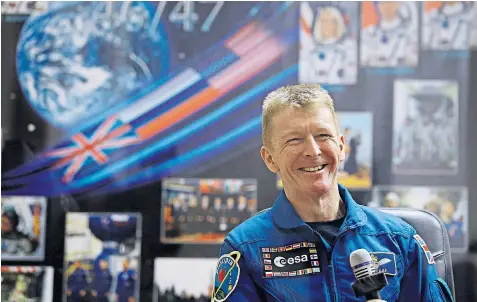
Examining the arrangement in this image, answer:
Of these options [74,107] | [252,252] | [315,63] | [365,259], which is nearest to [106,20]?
[74,107]

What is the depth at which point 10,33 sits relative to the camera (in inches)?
111

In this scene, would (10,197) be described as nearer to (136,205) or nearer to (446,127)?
(136,205)

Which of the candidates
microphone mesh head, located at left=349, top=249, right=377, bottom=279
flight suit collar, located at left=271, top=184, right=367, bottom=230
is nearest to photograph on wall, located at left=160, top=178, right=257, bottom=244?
flight suit collar, located at left=271, top=184, right=367, bottom=230

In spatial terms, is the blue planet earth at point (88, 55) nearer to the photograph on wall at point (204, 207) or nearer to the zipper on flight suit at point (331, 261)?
the photograph on wall at point (204, 207)

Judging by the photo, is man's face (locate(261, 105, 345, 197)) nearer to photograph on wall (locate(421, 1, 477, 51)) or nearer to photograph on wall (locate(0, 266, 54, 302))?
photograph on wall (locate(421, 1, 477, 51))

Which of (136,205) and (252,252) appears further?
(136,205)

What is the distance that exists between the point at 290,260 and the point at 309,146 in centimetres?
30

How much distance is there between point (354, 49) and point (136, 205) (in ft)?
4.22

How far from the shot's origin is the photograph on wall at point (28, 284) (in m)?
2.79

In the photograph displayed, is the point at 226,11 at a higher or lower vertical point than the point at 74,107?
higher

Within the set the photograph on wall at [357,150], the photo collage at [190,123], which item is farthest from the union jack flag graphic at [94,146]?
the photograph on wall at [357,150]

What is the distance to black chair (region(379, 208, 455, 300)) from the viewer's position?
5.57 feet

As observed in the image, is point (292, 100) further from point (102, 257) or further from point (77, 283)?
point (77, 283)

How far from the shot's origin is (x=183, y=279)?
2746 millimetres
